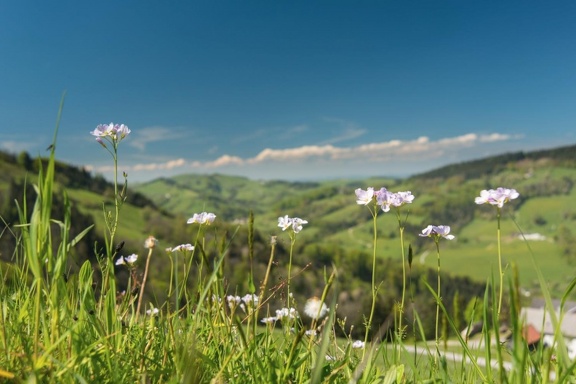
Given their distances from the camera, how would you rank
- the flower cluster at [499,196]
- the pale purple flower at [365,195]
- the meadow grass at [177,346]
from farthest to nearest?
1. the pale purple flower at [365,195]
2. the flower cluster at [499,196]
3. the meadow grass at [177,346]

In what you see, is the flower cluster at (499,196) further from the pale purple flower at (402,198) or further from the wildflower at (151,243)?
the wildflower at (151,243)

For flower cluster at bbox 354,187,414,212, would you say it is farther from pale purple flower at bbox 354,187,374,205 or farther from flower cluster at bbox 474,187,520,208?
flower cluster at bbox 474,187,520,208

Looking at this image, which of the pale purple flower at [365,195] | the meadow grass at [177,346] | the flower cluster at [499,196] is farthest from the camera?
the pale purple flower at [365,195]

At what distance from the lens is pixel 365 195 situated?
3.11 meters

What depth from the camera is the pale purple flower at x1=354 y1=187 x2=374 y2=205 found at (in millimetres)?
2913

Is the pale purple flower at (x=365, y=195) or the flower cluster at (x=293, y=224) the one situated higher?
the pale purple flower at (x=365, y=195)

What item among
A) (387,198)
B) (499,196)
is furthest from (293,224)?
(499,196)

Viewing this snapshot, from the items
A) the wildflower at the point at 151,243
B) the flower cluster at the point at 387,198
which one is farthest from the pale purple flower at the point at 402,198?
the wildflower at the point at 151,243

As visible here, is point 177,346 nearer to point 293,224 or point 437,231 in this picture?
point 293,224

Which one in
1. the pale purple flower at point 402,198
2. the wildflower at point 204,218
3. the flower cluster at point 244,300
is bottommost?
the flower cluster at point 244,300

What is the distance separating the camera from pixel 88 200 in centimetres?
19912

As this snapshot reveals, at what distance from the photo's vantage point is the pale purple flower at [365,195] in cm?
291

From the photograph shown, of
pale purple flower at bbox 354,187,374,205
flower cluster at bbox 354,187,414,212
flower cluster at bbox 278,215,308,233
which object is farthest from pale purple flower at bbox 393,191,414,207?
flower cluster at bbox 278,215,308,233

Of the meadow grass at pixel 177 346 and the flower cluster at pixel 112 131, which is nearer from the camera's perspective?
the meadow grass at pixel 177 346
